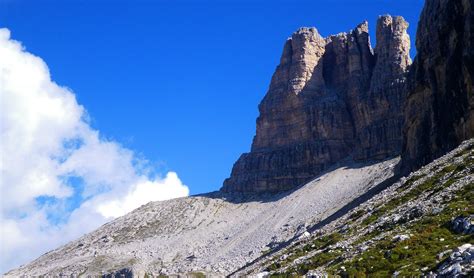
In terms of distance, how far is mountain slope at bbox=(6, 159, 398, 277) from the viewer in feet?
483

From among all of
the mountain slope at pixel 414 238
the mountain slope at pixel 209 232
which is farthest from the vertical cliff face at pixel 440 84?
the mountain slope at pixel 209 232

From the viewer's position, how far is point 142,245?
176 metres

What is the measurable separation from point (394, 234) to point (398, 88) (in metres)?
158

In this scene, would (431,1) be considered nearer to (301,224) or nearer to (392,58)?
(301,224)

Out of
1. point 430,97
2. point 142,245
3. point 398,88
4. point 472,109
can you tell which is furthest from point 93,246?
point 472,109

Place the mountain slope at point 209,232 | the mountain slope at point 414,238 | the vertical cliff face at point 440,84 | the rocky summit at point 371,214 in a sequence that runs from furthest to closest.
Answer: the mountain slope at point 209,232 < the vertical cliff face at point 440,84 < the rocky summit at point 371,214 < the mountain slope at point 414,238

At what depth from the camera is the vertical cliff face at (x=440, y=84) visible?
3214 inches

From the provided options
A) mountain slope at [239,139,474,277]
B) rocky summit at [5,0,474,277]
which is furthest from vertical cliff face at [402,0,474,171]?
mountain slope at [239,139,474,277]

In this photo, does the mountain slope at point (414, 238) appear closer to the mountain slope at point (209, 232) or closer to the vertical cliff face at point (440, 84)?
the vertical cliff face at point (440, 84)

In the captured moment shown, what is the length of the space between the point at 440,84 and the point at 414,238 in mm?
62821

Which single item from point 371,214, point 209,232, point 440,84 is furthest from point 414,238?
point 209,232

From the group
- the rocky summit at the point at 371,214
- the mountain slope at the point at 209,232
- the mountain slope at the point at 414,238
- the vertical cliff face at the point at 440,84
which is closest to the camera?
the mountain slope at the point at 414,238

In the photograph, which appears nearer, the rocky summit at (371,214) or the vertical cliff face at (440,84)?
the rocky summit at (371,214)

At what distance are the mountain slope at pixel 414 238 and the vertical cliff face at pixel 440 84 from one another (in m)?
28.1
